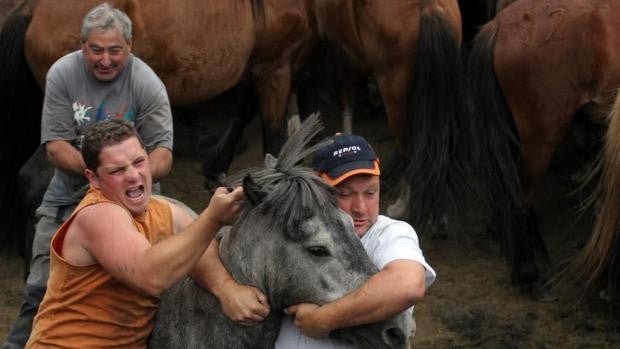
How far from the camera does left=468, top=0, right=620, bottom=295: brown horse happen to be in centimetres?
526

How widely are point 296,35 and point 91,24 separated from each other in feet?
9.25

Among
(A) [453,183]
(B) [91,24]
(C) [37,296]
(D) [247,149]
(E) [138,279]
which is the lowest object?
(D) [247,149]

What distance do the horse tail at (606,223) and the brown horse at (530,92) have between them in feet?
0.10

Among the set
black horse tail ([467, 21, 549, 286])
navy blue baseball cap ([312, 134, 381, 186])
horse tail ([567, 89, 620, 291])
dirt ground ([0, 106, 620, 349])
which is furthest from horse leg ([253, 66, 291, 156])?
navy blue baseball cap ([312, 134, 381, 186])

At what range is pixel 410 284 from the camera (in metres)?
2.41

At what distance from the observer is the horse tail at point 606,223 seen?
4719 mm

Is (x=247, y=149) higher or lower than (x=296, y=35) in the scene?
lower

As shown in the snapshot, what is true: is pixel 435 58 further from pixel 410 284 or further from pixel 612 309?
pixel 410 284

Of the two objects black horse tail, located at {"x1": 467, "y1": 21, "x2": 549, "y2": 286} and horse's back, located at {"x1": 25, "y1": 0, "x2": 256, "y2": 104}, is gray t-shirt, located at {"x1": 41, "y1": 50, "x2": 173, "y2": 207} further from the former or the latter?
black horse tail, located at {"x1": 467, "y1": 21, "x2": 549, "y2": 286}

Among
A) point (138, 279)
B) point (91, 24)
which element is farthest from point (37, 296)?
point (138, 279)

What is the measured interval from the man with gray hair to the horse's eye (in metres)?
1.36

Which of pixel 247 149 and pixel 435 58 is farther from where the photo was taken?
pixel 247 149

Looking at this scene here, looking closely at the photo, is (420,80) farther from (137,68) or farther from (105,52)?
(105,52)

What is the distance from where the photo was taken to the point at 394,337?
95.6 inches
